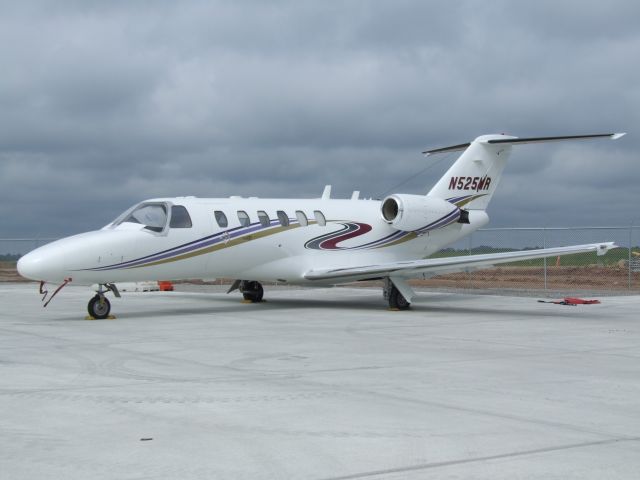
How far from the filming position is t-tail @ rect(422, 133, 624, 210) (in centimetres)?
2238

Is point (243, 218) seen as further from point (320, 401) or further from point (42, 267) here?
point (320, 401)

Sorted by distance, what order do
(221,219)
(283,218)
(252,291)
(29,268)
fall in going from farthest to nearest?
(252,291) → (283,218) → (221,219) → (29,268)

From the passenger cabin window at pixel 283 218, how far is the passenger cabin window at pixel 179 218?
2547mm

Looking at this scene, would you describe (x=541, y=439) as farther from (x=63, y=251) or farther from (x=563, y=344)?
(x=63, y=251)

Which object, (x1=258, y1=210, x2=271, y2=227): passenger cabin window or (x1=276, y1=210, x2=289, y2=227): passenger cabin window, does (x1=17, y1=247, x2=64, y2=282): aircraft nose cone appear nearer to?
(x1=258, y1=210, x2=271, y2=227): passenger cabin window

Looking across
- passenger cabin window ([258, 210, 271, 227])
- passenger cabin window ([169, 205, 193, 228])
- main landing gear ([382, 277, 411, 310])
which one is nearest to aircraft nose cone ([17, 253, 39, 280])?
passenger cabin window ([169, 205, 193, 228])

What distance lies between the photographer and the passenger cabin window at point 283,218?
1967 centimetres

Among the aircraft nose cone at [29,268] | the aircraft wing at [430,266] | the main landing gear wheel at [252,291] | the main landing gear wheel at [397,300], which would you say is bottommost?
the main landing gear wheel at [397,300]

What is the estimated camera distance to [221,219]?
18.5 meters

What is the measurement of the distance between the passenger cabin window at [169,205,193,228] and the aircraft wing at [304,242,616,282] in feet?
11.0

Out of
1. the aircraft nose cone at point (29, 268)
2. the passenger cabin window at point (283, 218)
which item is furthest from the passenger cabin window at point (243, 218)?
the aircraft nose cone at point (29, 268)

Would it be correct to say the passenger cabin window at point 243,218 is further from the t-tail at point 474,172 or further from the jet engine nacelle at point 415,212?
the t-tail at point 474,172

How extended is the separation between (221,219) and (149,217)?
1.75 metres

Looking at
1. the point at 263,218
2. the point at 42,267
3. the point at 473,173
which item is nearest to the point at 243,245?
the point at 263,218
